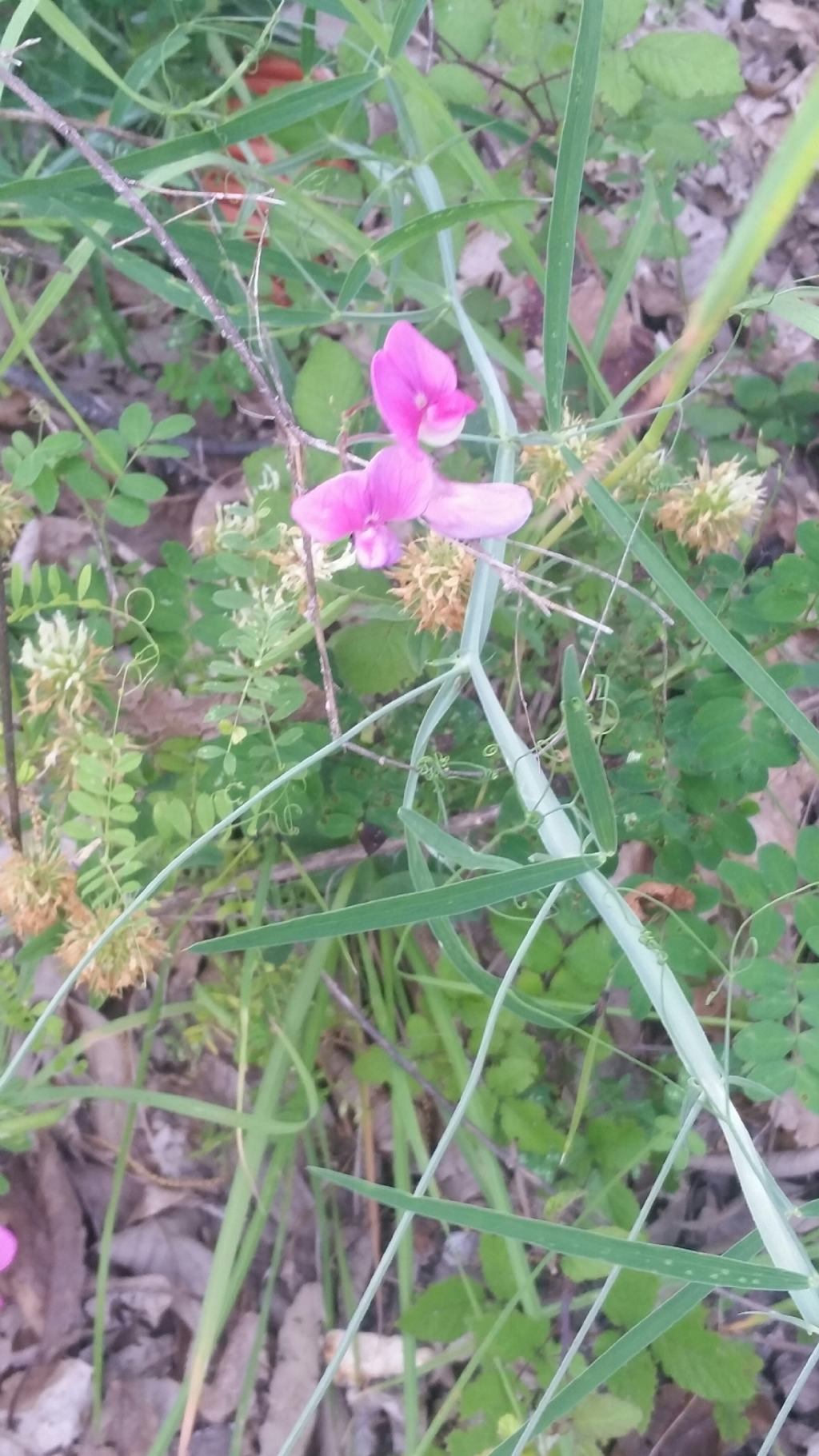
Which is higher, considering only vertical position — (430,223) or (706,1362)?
(430,223)

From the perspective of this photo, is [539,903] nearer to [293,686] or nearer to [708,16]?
[293,686]

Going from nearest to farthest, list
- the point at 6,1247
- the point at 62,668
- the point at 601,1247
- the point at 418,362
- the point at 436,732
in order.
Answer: the point at 601,1247
the point at 418,362
the point at 6,1247
the point at 62,668
the point at 436,732

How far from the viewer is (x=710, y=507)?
0.89 meters

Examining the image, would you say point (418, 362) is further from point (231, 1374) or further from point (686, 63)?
point (231, 1374)

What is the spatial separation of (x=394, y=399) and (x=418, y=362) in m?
0.04

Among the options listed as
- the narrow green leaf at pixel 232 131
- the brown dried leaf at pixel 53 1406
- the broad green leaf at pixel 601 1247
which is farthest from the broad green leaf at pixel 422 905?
the brown dried leaf at pixel 53 1406

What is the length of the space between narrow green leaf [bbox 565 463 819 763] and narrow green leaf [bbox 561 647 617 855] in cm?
8

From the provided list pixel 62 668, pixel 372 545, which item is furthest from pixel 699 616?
pixel 62 668

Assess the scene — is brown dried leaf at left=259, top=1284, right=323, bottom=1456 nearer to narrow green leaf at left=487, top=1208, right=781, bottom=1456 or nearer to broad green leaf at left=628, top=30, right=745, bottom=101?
narrow green leaf at left=487, top=1208, right=781, bottom=1456

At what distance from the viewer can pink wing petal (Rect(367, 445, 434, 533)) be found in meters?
0.61

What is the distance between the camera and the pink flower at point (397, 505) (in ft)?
1.95

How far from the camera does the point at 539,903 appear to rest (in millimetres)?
991

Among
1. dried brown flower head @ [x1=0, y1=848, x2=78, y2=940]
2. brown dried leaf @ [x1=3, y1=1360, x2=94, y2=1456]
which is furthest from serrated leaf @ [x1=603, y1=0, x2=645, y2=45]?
brown dried leaf @ [x1=3, y1=1360, x2=94, y2=1456]

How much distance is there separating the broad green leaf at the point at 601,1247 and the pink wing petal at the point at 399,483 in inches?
16.7
